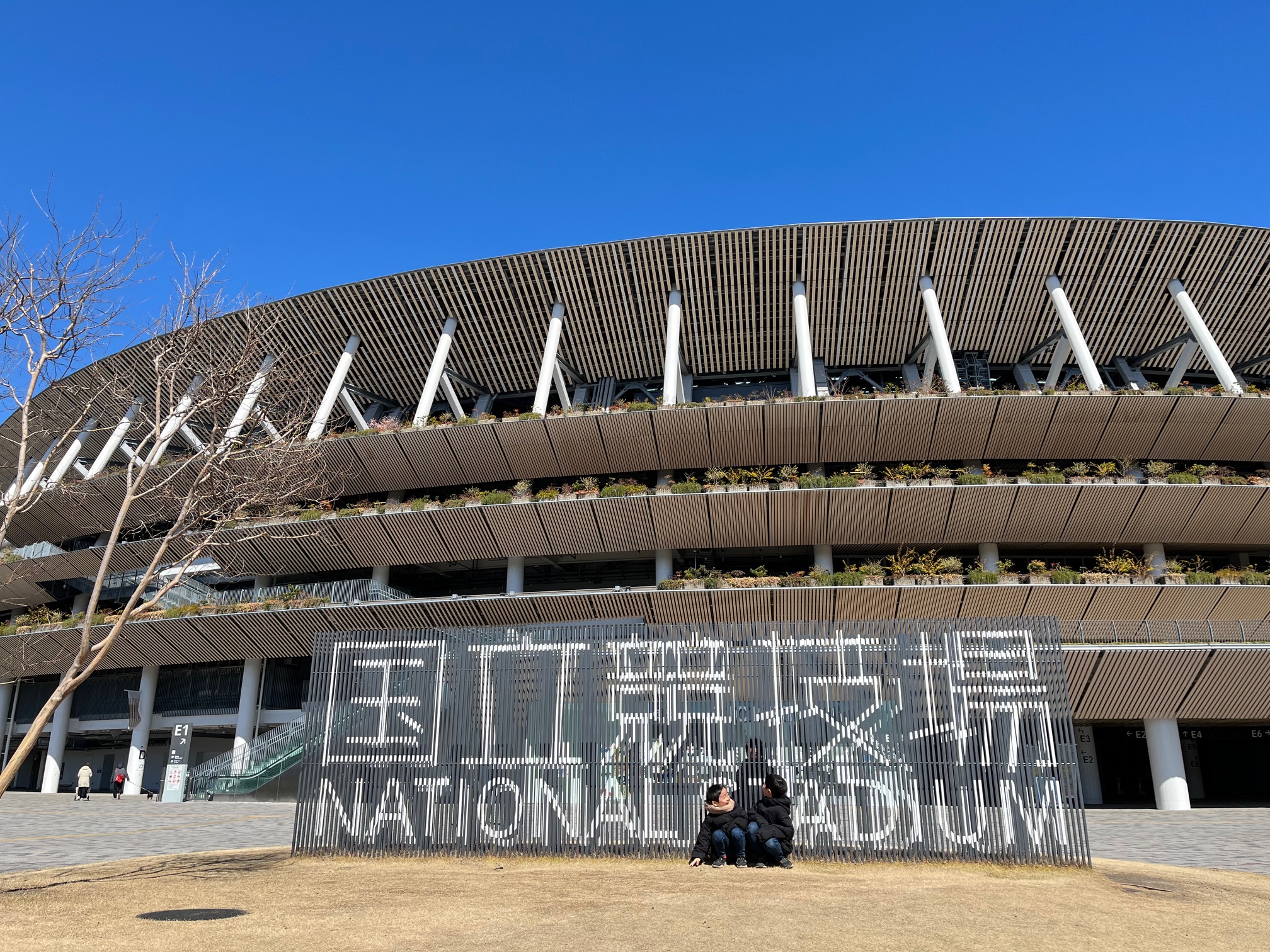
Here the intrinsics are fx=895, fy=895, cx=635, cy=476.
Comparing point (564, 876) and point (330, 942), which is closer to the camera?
point (330, 942)

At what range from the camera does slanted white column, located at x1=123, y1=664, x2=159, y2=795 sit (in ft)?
114

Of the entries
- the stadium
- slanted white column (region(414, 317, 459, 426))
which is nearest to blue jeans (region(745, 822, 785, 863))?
the stadium

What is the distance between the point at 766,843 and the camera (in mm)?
11242

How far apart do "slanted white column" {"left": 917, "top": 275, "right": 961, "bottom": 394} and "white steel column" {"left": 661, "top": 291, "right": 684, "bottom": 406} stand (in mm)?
8777

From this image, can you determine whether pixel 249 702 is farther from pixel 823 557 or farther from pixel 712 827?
pixel 712 827

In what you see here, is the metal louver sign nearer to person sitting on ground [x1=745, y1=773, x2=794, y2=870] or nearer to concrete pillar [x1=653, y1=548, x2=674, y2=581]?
person sitting on ground [x1=745, y1=773, x2=794, y2=870]

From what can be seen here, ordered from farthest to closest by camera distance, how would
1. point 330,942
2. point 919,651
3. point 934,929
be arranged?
point 919,651
point 934,929
point 330,942

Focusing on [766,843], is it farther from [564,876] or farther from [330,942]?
[330,942]

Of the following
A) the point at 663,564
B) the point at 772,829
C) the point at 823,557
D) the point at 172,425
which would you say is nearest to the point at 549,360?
the point at 663,564

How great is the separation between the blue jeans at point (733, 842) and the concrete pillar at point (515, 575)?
20534 mm

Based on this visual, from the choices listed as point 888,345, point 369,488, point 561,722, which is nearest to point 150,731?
point 369,488

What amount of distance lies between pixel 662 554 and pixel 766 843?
19937mm

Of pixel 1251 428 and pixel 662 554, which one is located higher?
pixel 1251 428

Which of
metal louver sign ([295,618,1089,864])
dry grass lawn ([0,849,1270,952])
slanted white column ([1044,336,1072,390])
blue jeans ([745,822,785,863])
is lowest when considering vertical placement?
dry grass lawn ([0,849,1270,952])
